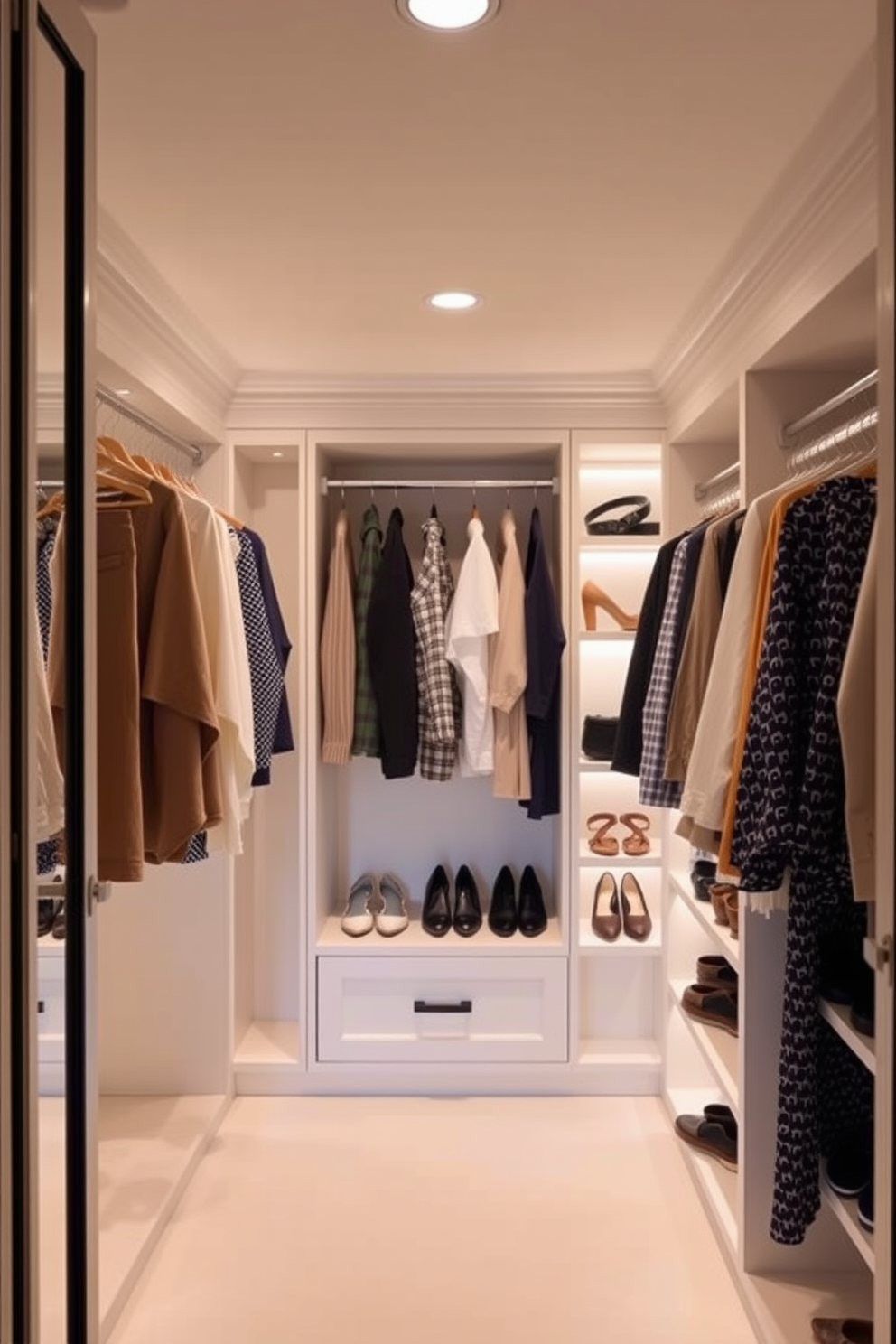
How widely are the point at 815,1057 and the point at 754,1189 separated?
21.3 inches

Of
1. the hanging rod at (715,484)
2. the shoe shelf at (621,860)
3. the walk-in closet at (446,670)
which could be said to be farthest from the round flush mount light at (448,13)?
the shoe shelf at (621,860)

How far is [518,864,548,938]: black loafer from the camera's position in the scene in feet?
11.0

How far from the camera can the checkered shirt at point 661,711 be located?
2.29 meters

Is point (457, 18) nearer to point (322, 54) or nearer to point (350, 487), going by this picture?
point (322, 54)

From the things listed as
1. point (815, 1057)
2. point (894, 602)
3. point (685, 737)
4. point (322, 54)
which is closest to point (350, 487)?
point (685, 737)

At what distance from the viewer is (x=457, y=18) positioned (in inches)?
53.0

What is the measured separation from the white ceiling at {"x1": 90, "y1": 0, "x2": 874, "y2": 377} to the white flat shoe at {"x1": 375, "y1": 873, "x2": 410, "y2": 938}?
6.28 ft

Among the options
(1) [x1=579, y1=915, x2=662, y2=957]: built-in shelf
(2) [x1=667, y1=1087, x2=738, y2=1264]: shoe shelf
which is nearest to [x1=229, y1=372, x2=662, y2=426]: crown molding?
(1) [x1=579, y1=915, x2=662, y2=957]: built-in shelf

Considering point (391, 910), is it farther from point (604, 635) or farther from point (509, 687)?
point (604, 635)

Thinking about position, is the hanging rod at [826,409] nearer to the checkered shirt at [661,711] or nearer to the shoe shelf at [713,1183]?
the checkered shirt at [661,711]

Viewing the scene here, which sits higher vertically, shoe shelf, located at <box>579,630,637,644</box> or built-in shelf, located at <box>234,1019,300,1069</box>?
shoe shelf, located at <box>579,630,637,644</box>

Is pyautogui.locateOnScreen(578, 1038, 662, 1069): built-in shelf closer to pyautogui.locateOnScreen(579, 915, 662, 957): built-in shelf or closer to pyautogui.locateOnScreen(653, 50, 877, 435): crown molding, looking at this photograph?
pyautogui.locateOnScreen(579, 915, 662, 957): built-in shelf

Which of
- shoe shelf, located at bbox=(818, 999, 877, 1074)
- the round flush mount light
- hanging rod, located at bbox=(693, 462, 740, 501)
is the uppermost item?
the round flush mount light

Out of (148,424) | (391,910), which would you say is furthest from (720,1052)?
(148,424)
